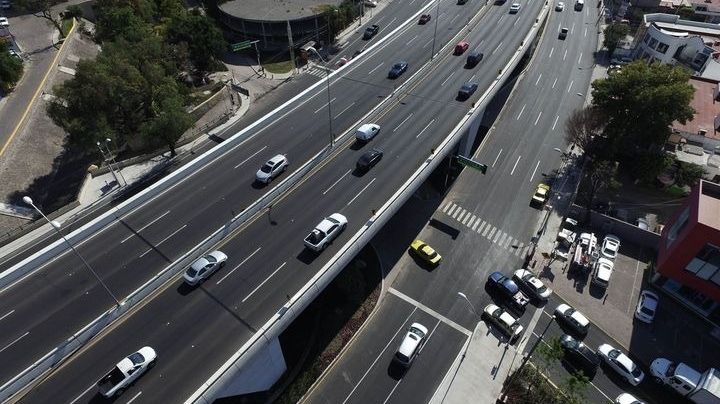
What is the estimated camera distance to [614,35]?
95.3 metres

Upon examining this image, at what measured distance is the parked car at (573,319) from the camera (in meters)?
47.2

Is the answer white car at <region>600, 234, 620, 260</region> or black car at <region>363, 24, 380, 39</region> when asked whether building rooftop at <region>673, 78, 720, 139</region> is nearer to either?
white car at <region>600, 234, 620, 260</region>

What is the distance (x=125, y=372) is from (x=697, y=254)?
62.2 meters

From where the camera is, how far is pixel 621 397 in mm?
41094

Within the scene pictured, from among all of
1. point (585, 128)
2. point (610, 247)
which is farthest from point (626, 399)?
point (585, 128)

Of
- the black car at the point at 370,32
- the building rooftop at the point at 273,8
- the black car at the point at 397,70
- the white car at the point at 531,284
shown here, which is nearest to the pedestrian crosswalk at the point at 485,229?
the white car at the point at 531,284

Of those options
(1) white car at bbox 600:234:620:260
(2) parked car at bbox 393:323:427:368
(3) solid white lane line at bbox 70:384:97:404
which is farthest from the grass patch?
(3) solid white lane line at bbox 70:384:97:404

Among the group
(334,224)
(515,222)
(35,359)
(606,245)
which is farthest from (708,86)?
(35,359)

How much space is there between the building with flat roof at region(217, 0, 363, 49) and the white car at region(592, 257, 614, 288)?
86.2 m

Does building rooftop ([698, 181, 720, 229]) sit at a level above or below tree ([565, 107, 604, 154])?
above

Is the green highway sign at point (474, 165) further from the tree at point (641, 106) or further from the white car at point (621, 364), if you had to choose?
the white car at point (621, 364)

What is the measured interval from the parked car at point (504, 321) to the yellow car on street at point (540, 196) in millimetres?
22837

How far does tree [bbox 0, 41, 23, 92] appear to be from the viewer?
74.2 metres

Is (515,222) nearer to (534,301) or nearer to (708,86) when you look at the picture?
(534,301)
